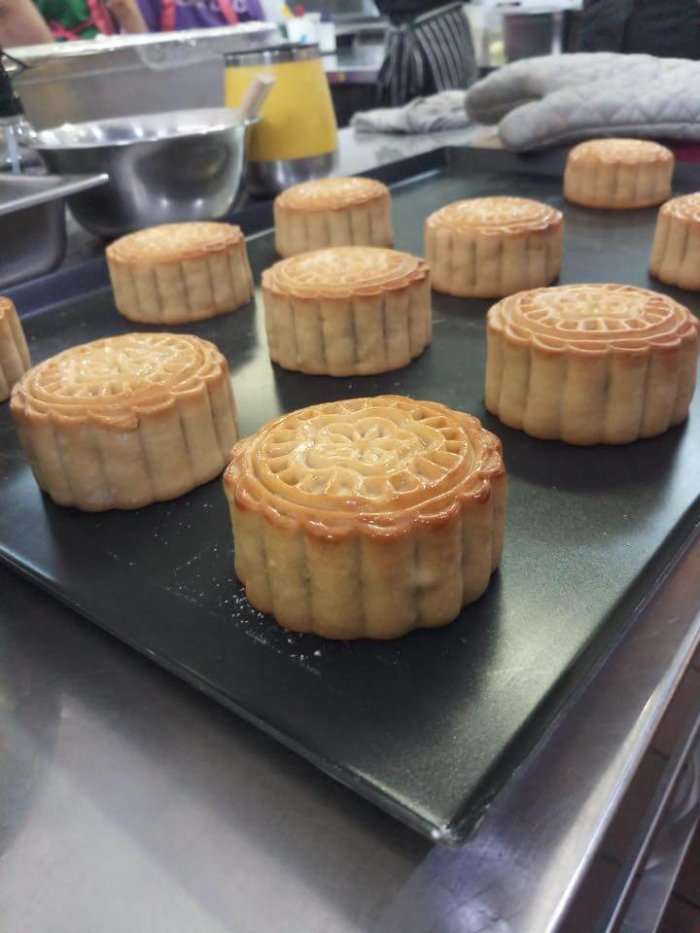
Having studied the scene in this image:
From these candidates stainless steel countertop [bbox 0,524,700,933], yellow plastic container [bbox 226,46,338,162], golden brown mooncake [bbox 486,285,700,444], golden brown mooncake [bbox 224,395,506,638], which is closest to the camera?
stainless steel countertop [bbox 0,524,700,933]

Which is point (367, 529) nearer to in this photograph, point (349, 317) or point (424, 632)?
point (424, 632)

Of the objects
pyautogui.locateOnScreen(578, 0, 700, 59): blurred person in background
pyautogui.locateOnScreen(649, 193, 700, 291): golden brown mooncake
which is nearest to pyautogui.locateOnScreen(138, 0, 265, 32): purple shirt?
pyautogui.locateOnScreen(578, 0, 700, 59): blurred person in background

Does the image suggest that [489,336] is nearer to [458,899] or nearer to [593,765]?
[593,765]


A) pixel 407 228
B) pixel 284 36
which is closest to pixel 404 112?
pixel 407 228

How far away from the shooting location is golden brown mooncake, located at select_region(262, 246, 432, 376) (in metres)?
1.46

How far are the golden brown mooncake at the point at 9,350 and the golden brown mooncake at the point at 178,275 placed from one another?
316 mm

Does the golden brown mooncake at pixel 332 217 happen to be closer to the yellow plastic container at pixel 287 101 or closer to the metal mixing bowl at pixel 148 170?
the metal mixing bowl at pixel 148 170

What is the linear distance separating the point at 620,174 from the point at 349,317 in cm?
117

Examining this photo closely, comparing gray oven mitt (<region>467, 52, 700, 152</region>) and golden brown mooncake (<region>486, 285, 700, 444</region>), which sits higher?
gray oven mitt (<region>467, 52, 700, 152</region>)

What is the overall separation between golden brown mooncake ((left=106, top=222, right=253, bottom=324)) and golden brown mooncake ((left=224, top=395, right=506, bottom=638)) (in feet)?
2.93

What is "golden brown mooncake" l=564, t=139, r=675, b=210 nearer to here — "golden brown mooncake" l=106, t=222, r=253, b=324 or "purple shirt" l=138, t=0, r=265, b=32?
"golden brown mooncake" l=106, t=222, r=253, b=324

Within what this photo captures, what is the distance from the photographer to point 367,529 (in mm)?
814

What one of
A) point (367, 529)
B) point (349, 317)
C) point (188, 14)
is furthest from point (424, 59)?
point (367, 529)

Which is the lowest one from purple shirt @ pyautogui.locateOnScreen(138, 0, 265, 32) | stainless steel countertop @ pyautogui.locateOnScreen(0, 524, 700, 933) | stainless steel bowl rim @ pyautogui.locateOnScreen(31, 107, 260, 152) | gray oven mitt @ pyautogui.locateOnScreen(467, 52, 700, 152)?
stainless steel countertop @ pyautogui.locateOnScreen(0, 524, 700, 933)
